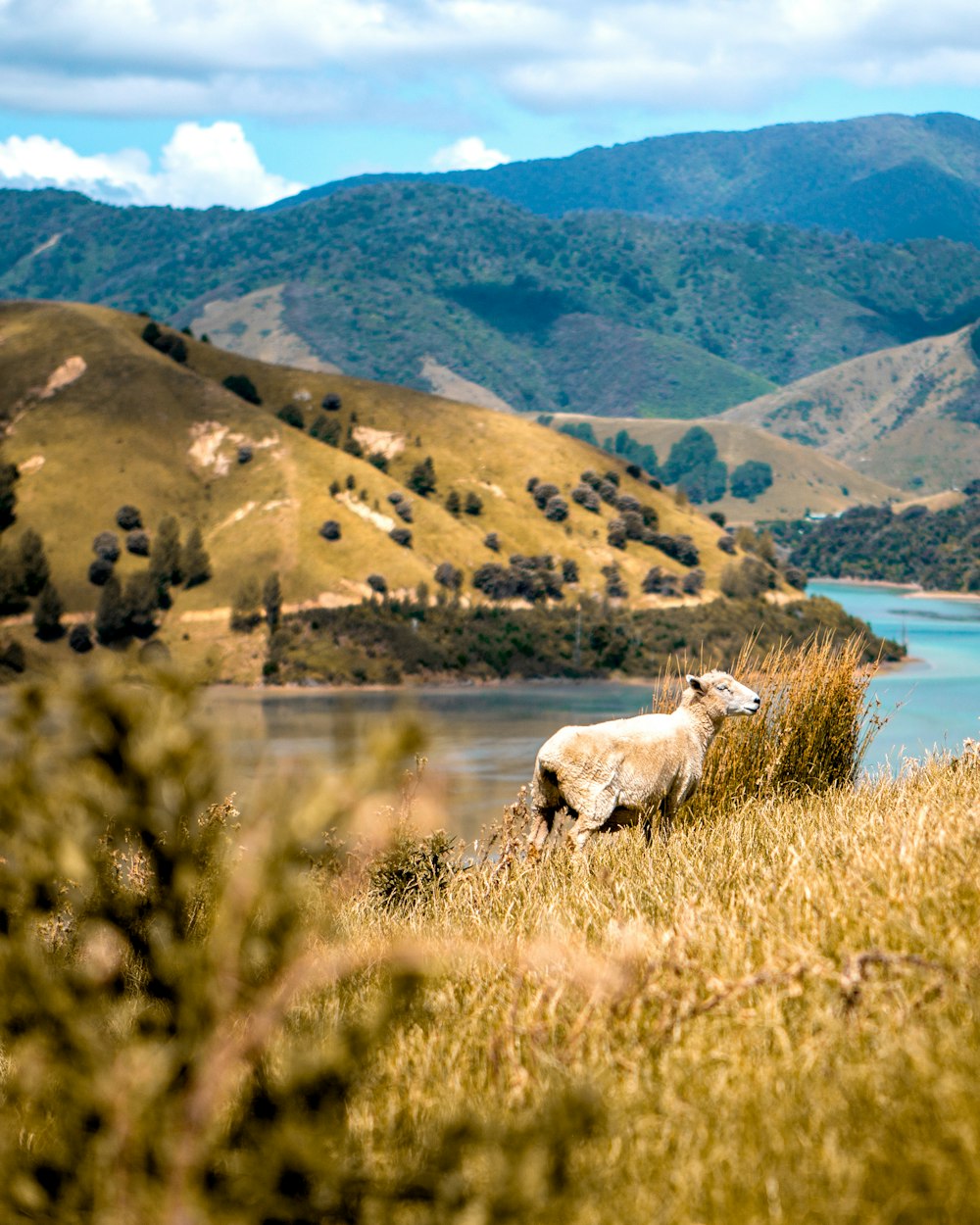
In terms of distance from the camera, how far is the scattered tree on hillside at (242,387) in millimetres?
146250

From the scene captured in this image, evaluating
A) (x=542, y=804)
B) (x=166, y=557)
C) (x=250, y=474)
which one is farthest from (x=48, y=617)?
(x=542, y=804)

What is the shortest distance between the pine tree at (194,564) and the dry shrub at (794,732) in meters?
106

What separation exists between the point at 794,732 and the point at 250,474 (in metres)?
116

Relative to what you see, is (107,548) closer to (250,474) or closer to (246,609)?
(246,609)

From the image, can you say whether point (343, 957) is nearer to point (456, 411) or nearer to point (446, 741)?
point (446, 741)

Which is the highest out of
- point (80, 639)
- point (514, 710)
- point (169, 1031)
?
point (169, 1031)

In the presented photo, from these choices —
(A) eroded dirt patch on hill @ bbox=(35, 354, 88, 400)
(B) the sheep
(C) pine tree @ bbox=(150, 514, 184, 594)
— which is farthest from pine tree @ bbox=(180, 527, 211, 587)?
(B) the sheep

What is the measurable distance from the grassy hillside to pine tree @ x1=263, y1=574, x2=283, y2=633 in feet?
5.93

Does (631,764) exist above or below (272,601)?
above

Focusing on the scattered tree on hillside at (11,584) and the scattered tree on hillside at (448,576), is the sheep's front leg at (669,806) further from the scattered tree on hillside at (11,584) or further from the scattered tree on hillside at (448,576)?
the scattered tree on hillside at (448,576)

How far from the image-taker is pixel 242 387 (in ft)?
482

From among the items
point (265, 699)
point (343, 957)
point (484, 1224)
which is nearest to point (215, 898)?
point (343, 957)

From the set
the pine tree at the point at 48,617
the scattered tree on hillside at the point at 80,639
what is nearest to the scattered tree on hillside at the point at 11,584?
the pine tree at the point at 48,617

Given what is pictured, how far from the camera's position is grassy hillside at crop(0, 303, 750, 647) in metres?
119
